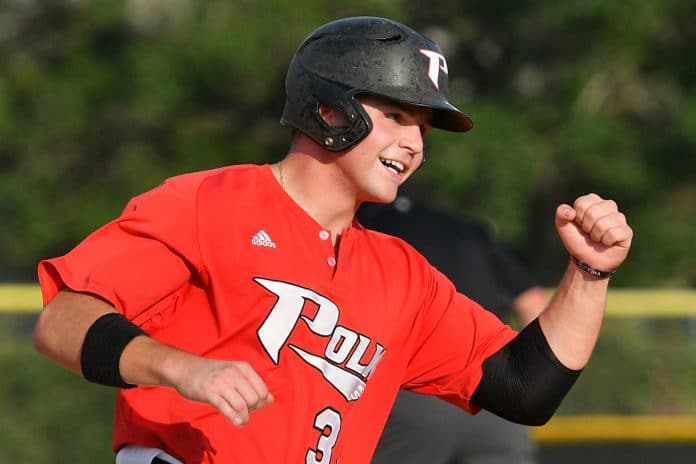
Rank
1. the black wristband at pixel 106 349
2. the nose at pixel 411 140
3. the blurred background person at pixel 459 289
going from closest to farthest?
1. the black wristband at pixel 106 349
2. the nose at pixel 411 140
3. the blurred background person at pixel 459 289

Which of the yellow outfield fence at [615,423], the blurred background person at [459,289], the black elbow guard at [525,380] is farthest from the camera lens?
the yellow outfield fence at [615,423]

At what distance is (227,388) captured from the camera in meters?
2.55

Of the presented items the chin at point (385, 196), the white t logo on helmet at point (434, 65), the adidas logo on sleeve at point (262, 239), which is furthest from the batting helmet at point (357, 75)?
the adidas logo on sleeve at point (262, 239)

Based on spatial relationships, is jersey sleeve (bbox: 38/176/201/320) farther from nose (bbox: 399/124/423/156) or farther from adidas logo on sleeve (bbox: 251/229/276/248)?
nose (bbox: 399/124/423/156)

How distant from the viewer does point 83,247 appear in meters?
3.03

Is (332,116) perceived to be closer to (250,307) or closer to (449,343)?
(250,307)

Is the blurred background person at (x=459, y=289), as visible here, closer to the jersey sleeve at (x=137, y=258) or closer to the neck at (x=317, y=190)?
the neck at (x=317, y=190)

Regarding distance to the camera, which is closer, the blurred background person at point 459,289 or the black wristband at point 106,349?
the black wristband at point 106,349

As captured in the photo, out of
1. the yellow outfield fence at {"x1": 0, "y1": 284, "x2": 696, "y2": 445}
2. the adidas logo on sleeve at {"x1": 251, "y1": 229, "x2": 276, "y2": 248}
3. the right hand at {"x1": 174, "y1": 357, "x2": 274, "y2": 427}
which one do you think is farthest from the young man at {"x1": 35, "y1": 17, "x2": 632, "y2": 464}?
the yellow outfield fence at {"x1": 0, "y1": 284, "x2": 696, "y2": 445}

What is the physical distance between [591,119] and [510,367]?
1216 centimetres

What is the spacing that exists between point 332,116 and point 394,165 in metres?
0.20

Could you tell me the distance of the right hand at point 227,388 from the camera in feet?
8.32

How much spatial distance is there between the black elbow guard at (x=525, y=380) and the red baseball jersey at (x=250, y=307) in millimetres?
316

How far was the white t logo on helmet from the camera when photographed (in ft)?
11.1
